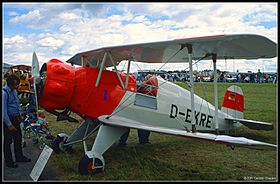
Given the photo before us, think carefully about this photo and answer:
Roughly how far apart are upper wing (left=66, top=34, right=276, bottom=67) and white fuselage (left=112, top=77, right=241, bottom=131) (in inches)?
29.6

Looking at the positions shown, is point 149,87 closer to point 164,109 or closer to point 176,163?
point 164,109

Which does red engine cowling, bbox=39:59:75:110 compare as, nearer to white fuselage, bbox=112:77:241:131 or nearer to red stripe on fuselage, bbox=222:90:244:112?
white fuselage, bbox=112:77:241:131

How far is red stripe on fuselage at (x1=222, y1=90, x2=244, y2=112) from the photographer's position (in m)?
7.59

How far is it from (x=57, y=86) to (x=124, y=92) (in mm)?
1298

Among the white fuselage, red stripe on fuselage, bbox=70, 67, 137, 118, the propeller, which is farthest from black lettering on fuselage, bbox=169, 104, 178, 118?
the propeller

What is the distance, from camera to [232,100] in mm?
7629

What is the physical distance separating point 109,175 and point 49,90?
1867mm

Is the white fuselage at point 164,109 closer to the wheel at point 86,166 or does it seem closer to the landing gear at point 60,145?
the wheel at point 86,166

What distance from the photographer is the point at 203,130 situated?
6578mm

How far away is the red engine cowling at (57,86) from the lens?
16.1 ft

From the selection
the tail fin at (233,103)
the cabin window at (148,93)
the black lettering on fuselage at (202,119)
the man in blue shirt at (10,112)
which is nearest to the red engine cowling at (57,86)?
the man in blue shirt at (10,112)

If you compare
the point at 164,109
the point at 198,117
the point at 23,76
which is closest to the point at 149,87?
the point at 164,109

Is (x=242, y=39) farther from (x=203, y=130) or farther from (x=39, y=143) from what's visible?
(x=39, y=143)

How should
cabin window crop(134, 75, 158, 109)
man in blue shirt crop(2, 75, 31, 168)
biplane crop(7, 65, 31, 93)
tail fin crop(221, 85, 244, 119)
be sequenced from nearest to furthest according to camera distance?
man in blue shirt crop(2, 75, 31, 168), cabin window crop(134, 75, 158, 109), tail fin crop(221, 85, 244, 119), biplane crop(7, 65, 31, 93)
